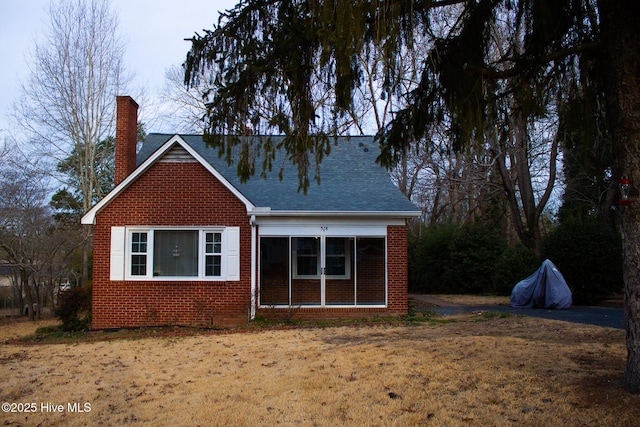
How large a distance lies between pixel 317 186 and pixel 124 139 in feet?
17.6

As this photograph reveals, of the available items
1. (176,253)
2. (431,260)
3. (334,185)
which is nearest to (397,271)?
(334,185)

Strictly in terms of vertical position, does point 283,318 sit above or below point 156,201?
below

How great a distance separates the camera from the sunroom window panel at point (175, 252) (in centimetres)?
1466

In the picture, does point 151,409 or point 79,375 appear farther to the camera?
point 79,375

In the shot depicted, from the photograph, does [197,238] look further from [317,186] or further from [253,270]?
[317,186]

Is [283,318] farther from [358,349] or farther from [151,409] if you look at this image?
[151,409]

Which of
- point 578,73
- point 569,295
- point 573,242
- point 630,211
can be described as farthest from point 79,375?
point 573,242

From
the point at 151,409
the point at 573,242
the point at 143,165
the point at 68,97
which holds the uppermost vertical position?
the point at 68,97

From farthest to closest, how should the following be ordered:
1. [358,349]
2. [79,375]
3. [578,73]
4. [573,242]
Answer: [573,242] → [358,349] → [79,375] → [578,73]

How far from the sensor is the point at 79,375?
911 cm

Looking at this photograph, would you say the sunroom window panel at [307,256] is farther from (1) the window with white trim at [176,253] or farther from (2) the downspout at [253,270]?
(1) the window with white trim at [176,253]


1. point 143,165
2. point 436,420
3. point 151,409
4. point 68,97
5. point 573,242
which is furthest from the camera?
point 68,97

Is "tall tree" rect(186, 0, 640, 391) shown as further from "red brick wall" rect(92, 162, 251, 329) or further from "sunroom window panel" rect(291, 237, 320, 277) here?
"sunroom window panel" rect(291, 237, 320, 277)

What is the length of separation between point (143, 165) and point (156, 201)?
0.93m
